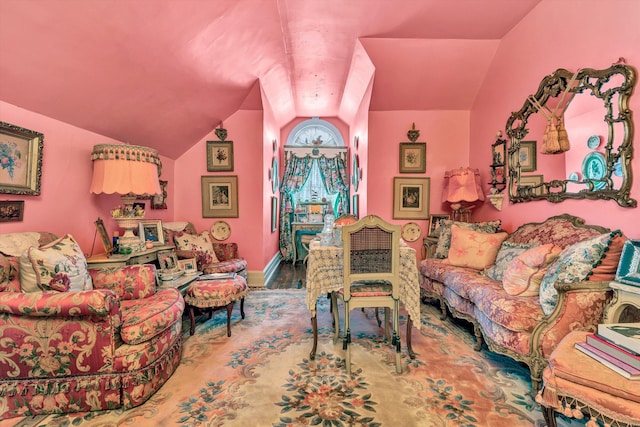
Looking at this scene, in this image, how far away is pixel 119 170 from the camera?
2535mm

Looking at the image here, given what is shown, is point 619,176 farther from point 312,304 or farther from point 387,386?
point 312,304

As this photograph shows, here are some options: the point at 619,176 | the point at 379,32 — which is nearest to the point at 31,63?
the point at 379,32

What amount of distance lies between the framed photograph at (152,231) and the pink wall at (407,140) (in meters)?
2.84

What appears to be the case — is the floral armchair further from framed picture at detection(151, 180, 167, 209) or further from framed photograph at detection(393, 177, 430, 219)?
framed photograph at detection(393, 177, 430, 219)

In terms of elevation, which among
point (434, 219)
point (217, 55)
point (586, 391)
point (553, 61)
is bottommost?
point (586, 391)

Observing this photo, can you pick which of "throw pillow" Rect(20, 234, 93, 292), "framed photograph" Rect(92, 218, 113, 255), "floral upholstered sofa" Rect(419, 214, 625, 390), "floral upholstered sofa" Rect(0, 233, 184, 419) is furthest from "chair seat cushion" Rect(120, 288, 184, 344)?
"floral upholstered sofa" Rect(419, 214, 625, 390)

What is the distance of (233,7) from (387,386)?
11.0ft

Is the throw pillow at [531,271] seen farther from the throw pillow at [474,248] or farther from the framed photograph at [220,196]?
the framed photograph at [220,196]

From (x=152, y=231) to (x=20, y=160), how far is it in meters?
1.36

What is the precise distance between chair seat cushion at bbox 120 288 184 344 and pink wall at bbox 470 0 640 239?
11.1ft

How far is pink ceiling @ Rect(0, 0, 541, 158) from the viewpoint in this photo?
1.93m

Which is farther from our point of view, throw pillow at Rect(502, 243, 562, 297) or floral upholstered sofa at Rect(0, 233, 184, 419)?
throw pillow at Rect(502, 243, 562, 297)

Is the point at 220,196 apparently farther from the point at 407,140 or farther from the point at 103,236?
the point at 407,140

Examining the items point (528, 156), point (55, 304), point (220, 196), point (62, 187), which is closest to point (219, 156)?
point (220, 196)
